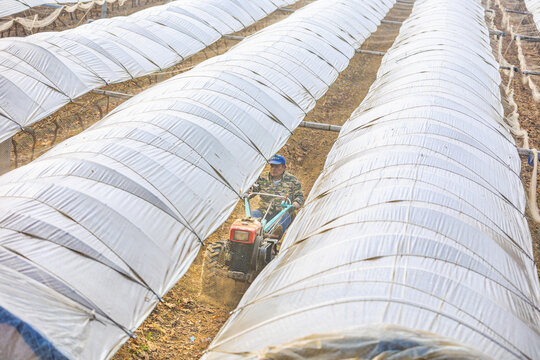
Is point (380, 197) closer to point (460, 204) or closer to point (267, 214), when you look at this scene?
point (460, 204)

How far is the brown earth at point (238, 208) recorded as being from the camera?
9344 millimetres

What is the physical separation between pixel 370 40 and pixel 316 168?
16933 mm

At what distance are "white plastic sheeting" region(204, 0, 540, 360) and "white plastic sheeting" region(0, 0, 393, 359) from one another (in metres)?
1.63

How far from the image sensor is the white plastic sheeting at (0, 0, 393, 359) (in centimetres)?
652

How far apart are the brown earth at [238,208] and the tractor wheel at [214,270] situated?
0.52 feet

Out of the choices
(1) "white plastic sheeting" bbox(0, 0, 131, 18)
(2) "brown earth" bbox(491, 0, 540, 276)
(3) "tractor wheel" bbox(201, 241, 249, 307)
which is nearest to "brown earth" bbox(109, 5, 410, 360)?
(3) "tractor wheel" bbox(201, 241, 249, 307)

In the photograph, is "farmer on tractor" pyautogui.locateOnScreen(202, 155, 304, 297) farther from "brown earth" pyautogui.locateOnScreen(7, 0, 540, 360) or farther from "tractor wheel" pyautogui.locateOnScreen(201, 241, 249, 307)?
"brown earth" pyautogui.locateOnScreen(7, 0, 540, 360)

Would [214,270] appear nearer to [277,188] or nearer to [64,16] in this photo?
[277,188]

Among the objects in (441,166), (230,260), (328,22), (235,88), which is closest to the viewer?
(441,166)

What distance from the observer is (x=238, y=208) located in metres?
14.6

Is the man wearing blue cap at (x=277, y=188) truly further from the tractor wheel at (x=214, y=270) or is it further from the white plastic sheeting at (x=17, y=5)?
the white plastic sheeting at (x=17, y=5)

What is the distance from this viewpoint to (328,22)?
23.3 metres

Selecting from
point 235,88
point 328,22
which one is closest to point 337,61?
point 328,22

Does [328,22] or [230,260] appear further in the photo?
[328,22]
